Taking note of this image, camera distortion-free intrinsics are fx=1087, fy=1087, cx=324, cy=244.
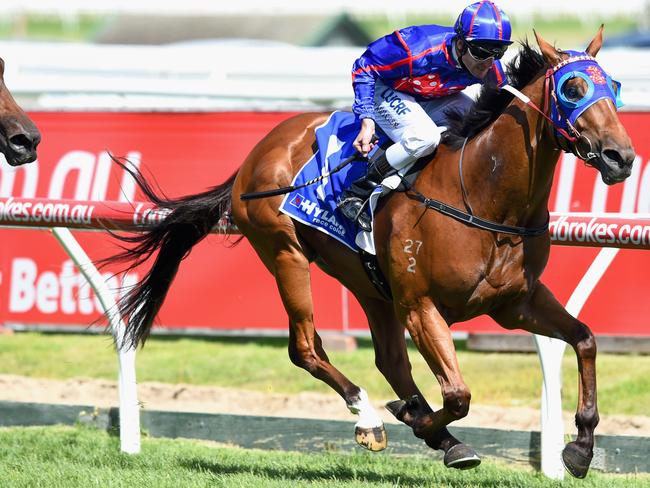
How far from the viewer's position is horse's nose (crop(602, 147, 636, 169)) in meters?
4.05

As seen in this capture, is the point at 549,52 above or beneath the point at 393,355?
above

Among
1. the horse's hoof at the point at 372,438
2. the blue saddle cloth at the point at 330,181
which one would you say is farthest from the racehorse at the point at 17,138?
the horse's hoof at the point at 372,438

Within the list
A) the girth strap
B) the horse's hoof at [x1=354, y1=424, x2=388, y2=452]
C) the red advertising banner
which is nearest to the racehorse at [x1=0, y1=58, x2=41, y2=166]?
the girth strap

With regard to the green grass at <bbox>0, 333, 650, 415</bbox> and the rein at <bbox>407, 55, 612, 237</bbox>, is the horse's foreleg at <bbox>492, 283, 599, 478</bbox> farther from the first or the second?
the green grass at <bbox>0, 333, 650, 415</bbox>

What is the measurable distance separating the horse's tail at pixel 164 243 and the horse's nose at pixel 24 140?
0.81 m

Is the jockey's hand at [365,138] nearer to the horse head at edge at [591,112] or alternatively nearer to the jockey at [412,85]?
the jockey at [412,85]

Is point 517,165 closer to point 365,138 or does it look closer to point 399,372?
point 365,138

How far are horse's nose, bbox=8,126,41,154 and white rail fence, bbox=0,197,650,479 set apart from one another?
89 cm

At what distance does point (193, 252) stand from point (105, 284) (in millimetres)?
2372

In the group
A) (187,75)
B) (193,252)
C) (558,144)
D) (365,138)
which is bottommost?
(193,252)

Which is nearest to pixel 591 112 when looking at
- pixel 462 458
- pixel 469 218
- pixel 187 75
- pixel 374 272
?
pixel 469 218

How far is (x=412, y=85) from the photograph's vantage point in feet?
16.1

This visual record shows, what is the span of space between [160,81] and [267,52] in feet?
4.57

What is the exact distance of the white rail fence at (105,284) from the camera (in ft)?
17.0
